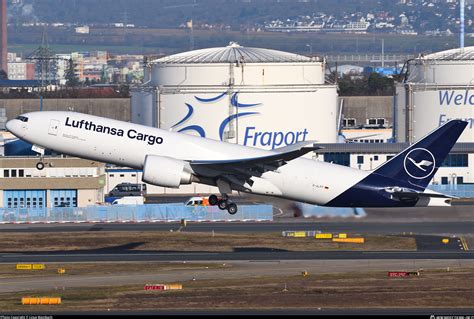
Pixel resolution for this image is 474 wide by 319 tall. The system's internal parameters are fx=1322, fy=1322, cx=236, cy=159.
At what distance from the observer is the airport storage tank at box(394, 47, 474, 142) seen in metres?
147

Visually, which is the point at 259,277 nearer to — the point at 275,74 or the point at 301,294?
the point at 301,294

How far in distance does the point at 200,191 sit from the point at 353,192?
65.0m

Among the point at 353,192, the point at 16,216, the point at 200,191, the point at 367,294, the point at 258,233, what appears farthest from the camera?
the point at 200,191

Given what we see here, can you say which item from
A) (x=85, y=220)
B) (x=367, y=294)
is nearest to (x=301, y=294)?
(x=367, y=294)

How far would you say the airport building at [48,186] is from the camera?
414 ft

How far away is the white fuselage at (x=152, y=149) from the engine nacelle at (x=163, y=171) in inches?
30.6

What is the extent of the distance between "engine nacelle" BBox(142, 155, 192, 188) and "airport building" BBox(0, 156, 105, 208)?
5335 centimetres

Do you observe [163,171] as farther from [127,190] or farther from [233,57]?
[233,57]

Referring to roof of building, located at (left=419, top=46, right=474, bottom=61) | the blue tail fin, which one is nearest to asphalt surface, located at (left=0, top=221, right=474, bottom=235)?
the blue tail fin

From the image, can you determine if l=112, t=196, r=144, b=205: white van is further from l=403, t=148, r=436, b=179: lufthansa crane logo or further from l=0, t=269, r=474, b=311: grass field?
l=403, t=148, r=436, b=179: lufthansa crane logo

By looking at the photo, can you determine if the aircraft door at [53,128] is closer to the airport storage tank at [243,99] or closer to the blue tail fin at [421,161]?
the blue tail fin at [421,161]

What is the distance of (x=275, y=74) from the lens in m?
141

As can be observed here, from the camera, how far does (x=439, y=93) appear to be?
484 ft

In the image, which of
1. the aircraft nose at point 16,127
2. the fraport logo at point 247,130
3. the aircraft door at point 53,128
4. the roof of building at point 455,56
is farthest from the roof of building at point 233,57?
the aircraft door at point 53,128
